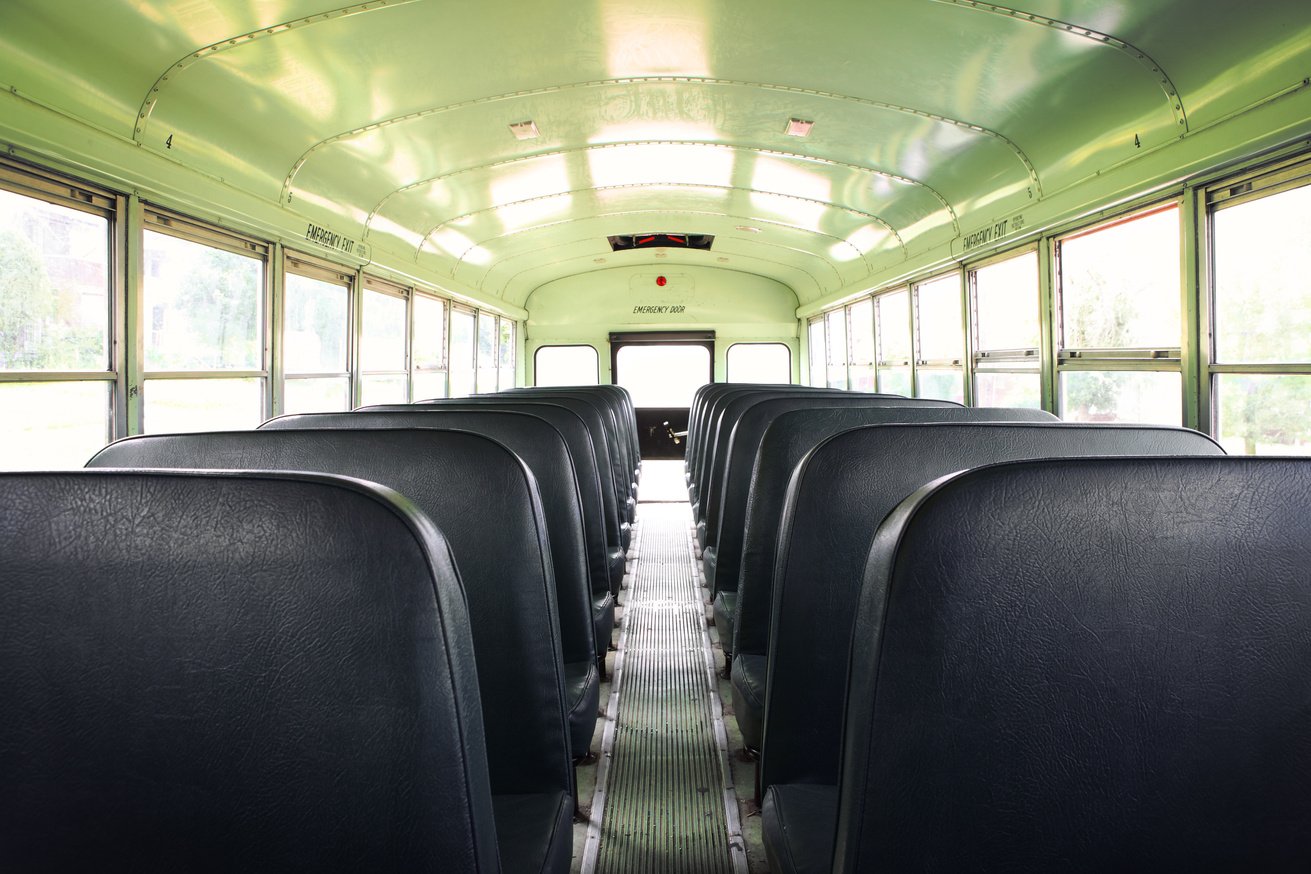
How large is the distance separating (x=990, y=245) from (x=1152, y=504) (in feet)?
14.8

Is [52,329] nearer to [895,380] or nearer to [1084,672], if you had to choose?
[1084,672]

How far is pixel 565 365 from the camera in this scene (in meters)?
11.8

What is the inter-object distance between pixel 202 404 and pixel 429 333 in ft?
12.3

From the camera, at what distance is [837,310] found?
9555 mm

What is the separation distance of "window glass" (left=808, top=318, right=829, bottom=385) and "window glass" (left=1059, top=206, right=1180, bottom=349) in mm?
5989

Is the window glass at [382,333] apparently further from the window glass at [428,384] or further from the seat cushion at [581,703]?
the seat cushion at [581,703]

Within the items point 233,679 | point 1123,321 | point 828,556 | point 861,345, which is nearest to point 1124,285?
point 1123,321

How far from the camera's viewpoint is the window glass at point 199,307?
3.46 m

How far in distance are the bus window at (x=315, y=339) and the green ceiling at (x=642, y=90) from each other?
392 millimetres

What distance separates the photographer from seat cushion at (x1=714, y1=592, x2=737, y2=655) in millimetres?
2768

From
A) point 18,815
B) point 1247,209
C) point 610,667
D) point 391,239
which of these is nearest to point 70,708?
point 18,815

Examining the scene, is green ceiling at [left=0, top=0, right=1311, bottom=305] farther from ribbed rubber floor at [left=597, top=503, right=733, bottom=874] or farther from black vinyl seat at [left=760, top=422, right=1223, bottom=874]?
ribbed rubber floor at [left=597, top=503, right=733, bottom=874]

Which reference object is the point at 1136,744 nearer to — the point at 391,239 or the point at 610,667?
the point at 610,667

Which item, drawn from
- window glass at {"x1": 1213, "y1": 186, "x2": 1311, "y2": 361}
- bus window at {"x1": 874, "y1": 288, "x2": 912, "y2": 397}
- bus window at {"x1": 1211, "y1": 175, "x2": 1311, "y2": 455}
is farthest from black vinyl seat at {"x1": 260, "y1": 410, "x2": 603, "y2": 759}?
bus window at {"x1": 874, "y1": 288, "x2": 912, "y2": 397}
